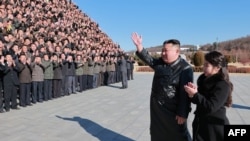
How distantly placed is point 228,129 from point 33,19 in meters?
15.4

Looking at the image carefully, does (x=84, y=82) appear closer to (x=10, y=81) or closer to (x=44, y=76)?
(x=44, y=76)

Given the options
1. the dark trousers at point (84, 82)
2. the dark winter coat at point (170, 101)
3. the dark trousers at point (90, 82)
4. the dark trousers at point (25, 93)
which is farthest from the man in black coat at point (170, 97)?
the dark trousers at point (90, 82)

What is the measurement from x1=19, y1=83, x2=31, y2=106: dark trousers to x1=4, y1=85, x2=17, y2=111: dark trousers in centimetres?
42

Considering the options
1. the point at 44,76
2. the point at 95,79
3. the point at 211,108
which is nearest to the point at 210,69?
the point at 211,108

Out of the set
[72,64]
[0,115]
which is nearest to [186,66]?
[0,115]

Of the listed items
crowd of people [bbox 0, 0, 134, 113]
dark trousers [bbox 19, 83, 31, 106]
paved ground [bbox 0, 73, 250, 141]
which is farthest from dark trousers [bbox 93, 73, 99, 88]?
dark trousers [bbox 19, 83, 31, 106]

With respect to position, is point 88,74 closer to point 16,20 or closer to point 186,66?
point 16,20

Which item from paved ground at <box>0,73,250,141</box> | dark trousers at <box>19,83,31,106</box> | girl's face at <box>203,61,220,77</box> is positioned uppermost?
girl's face at <box>203,61,220,77</box>

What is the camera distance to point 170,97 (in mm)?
4652

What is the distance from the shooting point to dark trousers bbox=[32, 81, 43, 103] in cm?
1205

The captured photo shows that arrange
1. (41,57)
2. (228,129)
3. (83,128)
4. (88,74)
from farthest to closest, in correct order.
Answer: (88,74)
(41,57)
(83,128)
(228,129)

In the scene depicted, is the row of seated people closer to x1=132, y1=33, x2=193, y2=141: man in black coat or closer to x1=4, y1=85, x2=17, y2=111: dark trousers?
x1=4, y1=85, x2=17, y2=111: dark trousers

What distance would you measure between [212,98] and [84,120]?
573cm

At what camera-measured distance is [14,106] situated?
1081 centimetres
